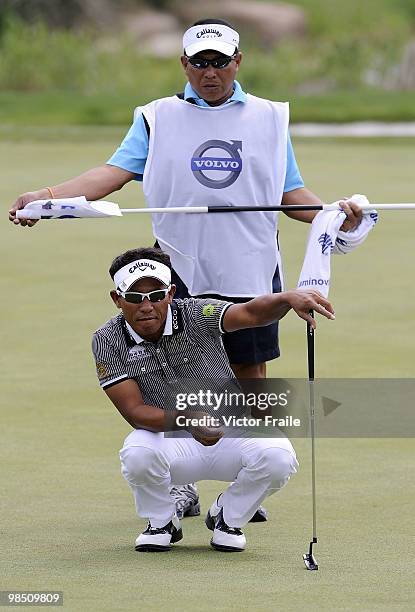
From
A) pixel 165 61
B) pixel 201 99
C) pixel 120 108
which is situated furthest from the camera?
pixel 165 61

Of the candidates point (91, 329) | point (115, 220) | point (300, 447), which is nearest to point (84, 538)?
point (300, 447)

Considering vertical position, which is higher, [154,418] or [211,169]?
[211,169]

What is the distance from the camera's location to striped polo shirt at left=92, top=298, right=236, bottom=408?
229 inches

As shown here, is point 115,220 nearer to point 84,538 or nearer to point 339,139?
point 339,139

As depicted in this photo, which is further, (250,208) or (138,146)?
(138,146)

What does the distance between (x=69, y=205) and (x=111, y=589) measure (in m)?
1.42

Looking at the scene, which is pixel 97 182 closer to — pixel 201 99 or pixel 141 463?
pixel 201 99

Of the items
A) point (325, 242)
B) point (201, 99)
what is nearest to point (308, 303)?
point (325, 242)

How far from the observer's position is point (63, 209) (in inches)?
235

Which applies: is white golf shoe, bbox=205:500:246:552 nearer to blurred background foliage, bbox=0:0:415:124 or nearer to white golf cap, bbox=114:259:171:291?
white golf cap, bbox=114:259:171:291

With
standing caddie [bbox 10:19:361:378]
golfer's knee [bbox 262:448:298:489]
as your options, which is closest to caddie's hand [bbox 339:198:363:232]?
standing caddie [bbox 10:19:361:378]

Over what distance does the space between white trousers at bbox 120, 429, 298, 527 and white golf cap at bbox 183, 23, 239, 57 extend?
1.35 m

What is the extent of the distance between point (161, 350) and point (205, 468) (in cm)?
43

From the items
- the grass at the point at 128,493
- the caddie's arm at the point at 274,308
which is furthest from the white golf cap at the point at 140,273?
the grass at the point at 128,493
